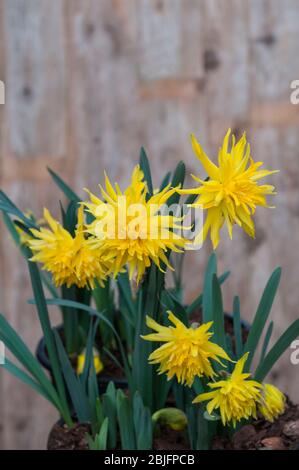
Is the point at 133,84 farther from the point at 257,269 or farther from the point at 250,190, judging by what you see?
the point at 250,190

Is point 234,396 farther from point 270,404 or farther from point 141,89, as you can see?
point 141,89

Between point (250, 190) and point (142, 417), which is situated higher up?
point (250, 190)

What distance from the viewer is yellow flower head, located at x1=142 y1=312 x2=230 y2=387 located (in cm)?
61

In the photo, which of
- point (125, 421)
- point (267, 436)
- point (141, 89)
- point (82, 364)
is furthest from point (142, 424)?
point (141, 89)

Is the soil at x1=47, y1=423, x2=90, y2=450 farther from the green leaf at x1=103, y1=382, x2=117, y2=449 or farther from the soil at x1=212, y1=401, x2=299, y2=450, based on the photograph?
the soil at x1=212, y1=401, x2=299, y2=450

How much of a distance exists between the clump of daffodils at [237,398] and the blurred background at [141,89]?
2.50 feet

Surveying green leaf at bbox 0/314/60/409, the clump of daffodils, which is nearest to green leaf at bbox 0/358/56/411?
green leaf at bbox 0/314/60/409

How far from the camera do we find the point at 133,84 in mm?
1388

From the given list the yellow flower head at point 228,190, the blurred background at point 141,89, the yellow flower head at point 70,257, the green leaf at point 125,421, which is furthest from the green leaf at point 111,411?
the blurred background at point 141,89
